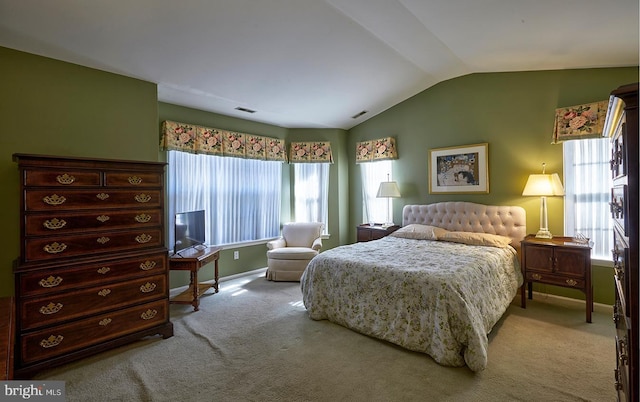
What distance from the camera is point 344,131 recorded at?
5812mm

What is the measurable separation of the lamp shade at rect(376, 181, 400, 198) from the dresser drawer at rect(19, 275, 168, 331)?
11.1ft

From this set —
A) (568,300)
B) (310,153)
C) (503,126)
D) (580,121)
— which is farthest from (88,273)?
(580,121)

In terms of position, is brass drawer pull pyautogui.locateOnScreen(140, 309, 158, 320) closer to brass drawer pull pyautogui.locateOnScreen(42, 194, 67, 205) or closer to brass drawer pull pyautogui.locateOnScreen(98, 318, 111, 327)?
brass drawer pull pyautogui.locateOnScreen(98, 318, 111, 327)

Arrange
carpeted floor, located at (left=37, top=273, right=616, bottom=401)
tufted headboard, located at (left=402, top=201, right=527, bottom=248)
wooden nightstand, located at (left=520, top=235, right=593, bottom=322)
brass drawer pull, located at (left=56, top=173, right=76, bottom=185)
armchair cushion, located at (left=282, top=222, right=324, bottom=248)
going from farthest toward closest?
1. armchair cushion, located at (left=282, top=222, right=324, bottom=248)
2. tufted headboard, located at (left=402, top=201, right=527, bottom=248)
3. wooden nightstand, located at (left=520, top=235, right=593, bottom=322)
4. brass drawer pull, located at (left=56, top=173, right=76, bottom=185)
5. carpeted floor, located at (left=37, top=273, right=616, bottom=401)

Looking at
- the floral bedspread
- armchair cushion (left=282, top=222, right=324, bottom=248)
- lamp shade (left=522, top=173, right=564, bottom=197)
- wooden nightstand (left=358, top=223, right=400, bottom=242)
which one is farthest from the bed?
armchair cushion (left=282, top=222, right=324, bottom=248)

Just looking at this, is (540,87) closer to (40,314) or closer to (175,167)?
(175,167)

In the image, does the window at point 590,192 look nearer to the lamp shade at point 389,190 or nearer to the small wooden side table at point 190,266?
the lamp shade at point 389,190

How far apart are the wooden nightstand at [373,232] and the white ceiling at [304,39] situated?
229cm

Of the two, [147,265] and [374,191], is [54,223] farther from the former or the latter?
[374,191]

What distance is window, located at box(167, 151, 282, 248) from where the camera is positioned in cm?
415

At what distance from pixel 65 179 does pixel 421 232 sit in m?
3.95

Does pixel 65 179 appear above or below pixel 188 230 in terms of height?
above

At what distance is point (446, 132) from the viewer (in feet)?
14.7

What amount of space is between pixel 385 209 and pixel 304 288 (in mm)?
2597
